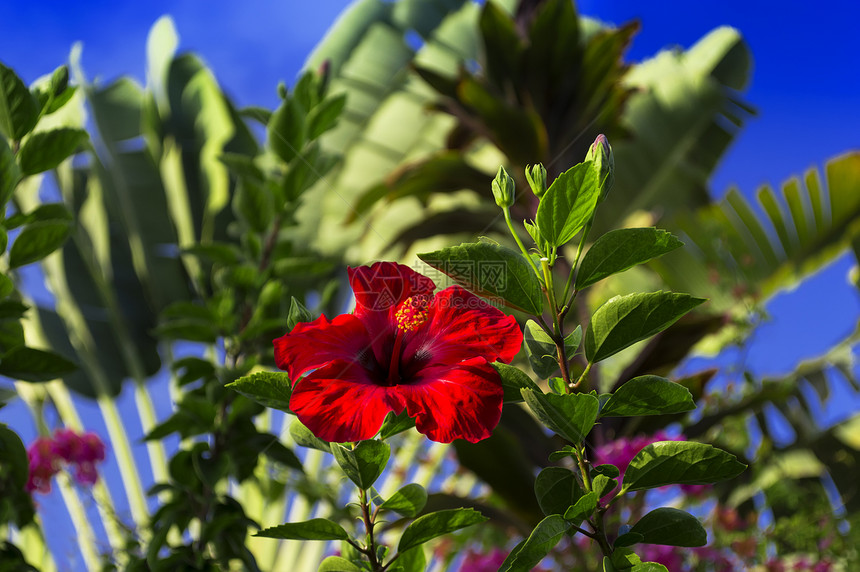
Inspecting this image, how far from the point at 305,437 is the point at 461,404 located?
0.10m

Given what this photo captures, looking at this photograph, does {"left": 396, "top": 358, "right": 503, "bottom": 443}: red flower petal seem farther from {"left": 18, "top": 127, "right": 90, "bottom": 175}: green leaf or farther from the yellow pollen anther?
{"left": 18, "top": 127, "right": 90, "bottom": 175}: green leaf

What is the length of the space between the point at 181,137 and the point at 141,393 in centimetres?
117

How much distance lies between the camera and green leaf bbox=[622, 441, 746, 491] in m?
0.29

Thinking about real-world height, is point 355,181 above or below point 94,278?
above

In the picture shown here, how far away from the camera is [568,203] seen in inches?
12.0

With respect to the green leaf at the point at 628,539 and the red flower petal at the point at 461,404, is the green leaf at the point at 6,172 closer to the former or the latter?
the red flower petal at the point at 461,404

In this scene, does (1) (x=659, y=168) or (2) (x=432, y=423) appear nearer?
(2) (x=432, y=423)

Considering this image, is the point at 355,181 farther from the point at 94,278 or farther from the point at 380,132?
the point at 94,278

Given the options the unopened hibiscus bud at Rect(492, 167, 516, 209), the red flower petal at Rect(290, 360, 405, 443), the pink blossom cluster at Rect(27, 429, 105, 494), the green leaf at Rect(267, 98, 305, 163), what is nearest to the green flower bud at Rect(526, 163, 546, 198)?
the unopened hibiscus bud at Rect(492, 167, 516, 209)

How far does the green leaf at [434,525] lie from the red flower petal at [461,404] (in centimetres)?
6

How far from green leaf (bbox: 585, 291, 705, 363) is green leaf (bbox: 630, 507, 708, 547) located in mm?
79

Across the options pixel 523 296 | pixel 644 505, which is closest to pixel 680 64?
pixel 644 505

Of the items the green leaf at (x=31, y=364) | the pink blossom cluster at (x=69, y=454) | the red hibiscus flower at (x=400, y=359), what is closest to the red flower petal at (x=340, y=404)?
the red hibiscus flower at (x=400, y=359)

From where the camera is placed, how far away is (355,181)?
3162mm
